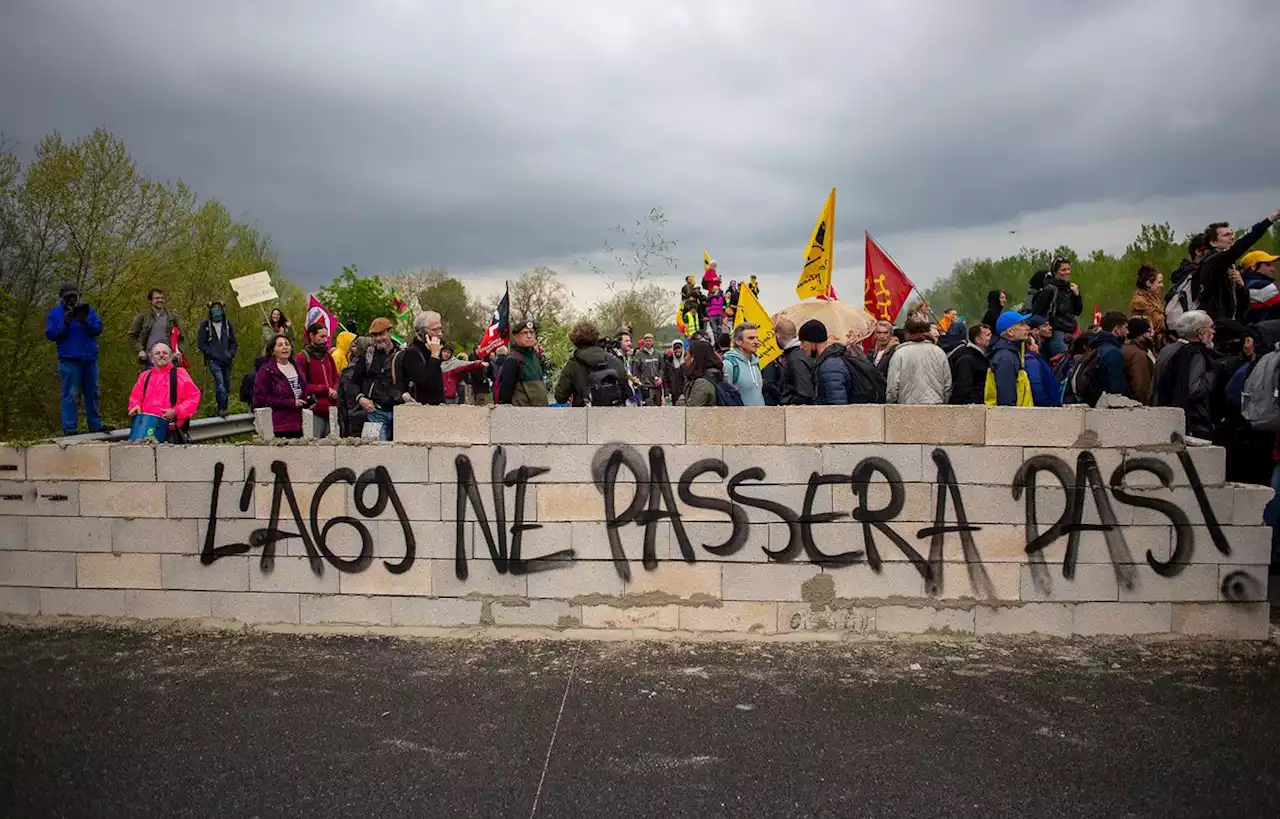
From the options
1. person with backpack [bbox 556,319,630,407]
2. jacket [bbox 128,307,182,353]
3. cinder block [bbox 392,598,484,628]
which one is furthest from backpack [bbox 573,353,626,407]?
jacket [bbox 128,307,182,353]

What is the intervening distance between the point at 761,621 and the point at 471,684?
81.4 inches

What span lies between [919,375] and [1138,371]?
2.51 metres

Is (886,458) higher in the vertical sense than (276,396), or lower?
lower

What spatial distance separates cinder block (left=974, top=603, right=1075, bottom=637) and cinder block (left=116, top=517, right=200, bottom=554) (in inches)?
208

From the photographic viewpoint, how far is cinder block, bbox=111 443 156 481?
23.1 feet

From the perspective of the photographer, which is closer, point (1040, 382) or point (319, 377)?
point (1040, 382)

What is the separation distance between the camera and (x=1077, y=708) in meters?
5.32

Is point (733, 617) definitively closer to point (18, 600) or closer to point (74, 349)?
point (18, 600)

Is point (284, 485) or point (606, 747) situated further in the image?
point (284, 485)

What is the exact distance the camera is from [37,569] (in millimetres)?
7254

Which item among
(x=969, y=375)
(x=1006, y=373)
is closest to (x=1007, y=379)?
(x=1006, y=373)

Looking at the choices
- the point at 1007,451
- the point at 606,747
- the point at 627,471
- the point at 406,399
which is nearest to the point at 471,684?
the point at 606,747

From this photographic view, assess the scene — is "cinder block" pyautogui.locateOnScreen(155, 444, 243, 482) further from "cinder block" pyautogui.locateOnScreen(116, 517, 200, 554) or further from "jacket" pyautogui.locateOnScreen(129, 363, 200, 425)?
"jacket" pyautogui.locateOnScreen(129, 363, 200, 425)

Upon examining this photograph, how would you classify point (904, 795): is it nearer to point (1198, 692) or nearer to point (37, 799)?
point (1198, 692)
